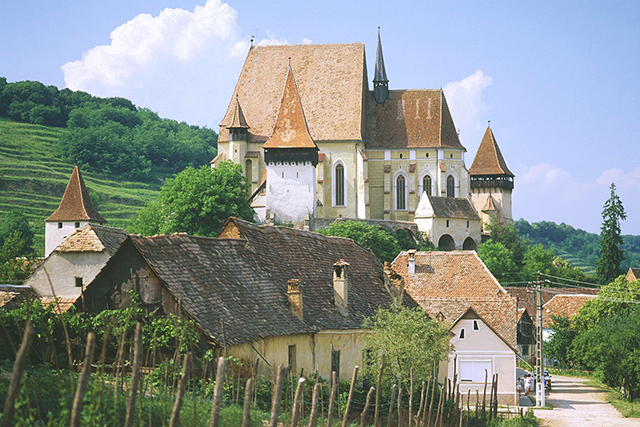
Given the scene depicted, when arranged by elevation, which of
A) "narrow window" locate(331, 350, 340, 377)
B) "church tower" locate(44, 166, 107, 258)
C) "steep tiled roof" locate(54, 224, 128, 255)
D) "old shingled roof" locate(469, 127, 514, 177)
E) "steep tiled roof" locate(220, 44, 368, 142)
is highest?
"steep tiled roof" locate(220, 44, 368, 142)

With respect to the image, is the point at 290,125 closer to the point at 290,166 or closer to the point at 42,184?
the point at 290,166

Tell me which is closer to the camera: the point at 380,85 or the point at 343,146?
the point at 343,146

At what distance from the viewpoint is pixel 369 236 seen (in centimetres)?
7150

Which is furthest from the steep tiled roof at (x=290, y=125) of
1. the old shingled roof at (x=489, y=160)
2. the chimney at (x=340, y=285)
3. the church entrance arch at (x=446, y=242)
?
the chimney at (x=340, y=285)

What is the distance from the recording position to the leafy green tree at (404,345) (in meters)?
24.5

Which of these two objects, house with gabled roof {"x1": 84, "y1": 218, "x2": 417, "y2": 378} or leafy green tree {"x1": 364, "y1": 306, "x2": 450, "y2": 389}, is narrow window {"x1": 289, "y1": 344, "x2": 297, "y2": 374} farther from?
leafy green tree {"x1": 364, "y1": 306, "x2": 450, "y2": 389}

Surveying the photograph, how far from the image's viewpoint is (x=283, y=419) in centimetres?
1834

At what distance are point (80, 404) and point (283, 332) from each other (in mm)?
11686

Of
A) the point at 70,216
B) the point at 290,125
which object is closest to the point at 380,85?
the point at 290,125

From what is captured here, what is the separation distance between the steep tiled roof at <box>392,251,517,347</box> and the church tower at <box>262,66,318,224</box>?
89.0ft

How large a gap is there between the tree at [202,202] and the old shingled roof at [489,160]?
112 feet

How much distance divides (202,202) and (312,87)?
2295 centimetres

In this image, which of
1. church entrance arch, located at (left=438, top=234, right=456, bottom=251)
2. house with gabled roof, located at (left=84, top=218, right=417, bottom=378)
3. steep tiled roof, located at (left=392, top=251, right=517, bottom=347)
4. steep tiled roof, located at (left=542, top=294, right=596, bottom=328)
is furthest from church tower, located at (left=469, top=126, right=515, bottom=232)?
house with gabled roof, located at (left=84, top=218, right=417, bottom=378)

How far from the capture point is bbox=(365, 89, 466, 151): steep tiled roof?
8531cm
